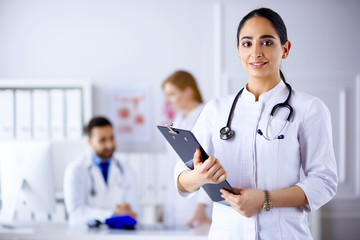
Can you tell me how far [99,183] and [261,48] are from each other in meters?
1.83

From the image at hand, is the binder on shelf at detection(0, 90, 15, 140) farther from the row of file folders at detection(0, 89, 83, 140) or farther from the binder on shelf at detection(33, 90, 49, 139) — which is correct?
the binder on shelf at detection(33, 90, 49, 139)

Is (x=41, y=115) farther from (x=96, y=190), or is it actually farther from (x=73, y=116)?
(x=96, y=190)

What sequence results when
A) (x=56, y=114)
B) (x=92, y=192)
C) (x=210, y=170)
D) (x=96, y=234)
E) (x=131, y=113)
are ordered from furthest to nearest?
(x=131, y=113) < (x=56, y=114) < (x=92, y=192) < (x=96, y=234) < (x=210, y=170)

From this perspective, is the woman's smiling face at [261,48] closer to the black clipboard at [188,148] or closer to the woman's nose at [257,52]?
the woman's nose at [257,52]

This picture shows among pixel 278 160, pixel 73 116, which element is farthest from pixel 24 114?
pixel 278 160

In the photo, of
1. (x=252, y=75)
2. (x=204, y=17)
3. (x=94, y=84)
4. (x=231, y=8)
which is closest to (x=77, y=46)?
(x=94, y=84)

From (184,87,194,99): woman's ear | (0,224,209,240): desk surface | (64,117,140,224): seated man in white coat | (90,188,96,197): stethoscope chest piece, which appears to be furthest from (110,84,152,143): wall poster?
(0,224,209,240): desk surface

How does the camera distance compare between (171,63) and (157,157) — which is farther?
(171,63)

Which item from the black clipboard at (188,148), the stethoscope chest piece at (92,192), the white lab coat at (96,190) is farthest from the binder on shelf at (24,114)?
the black clipboard at (188,148)

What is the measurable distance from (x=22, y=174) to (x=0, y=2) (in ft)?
7.69

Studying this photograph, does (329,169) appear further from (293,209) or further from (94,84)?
(94,84)

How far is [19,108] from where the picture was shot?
3270mm

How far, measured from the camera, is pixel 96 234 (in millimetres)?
1787

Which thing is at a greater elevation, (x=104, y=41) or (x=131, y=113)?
(x=104, y=41)
